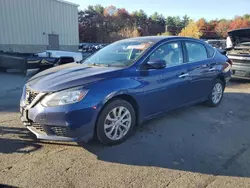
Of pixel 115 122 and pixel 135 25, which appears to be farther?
pixel 135 25

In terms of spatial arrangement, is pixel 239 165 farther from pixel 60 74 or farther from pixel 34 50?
pixel 34 50

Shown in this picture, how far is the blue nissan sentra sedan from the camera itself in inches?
129

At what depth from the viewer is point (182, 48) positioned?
4.79 meters

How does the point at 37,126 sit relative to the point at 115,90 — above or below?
below

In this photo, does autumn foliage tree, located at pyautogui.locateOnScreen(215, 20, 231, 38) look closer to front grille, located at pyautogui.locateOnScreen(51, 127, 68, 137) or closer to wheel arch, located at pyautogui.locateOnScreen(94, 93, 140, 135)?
wheel arch, located at pyautogui.locateOnScreen(94, 93, 140, 135)

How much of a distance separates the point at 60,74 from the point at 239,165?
9.06 feet

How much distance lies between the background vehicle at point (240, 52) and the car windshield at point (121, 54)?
5.78m

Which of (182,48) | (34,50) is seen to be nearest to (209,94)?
(182,48)

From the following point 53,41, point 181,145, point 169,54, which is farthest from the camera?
point 53,41

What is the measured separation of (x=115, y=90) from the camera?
3537mm

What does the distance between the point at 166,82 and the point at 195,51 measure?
1323 mm

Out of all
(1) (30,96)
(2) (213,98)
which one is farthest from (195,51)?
(1) (30,96)

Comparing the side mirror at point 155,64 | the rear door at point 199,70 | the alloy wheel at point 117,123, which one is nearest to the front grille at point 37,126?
the alloy wheel at point 117,123

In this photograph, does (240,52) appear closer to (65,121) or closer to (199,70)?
(199,70)
